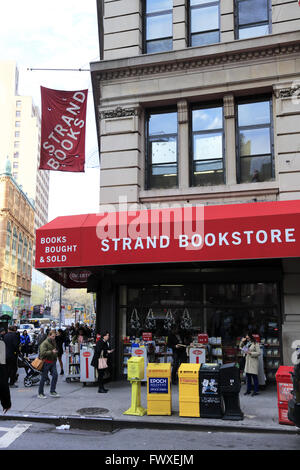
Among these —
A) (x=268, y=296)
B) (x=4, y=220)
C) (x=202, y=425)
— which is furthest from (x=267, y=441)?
(x=4, y=220)

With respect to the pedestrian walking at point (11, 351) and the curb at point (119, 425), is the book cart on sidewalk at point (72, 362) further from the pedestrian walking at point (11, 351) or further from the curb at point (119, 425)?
the curb at point (119, 425)

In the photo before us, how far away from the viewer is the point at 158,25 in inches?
588

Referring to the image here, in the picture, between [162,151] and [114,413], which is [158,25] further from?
[114,413]

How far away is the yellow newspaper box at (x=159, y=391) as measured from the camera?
29.2 feet

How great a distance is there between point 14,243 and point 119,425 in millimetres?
70176

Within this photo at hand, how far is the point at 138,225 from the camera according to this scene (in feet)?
37.9

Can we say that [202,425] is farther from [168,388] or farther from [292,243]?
[292,243]

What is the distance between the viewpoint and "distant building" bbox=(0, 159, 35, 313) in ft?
222

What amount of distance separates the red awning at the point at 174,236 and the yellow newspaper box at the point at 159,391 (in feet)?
9.85

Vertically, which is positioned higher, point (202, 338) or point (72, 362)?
point (202, 338)

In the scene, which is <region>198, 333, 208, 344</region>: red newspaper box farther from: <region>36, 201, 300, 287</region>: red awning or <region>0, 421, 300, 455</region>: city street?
<region>0, 421, 300, 455</region>: city street

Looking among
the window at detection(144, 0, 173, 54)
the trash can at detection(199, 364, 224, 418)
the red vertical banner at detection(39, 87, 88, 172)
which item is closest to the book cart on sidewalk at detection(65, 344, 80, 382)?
the red vertical banner at detection(39, 87, 88, 172)

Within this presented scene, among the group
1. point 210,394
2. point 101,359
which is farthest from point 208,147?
point 210,394

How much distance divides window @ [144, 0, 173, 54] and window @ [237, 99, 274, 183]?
3697 mm
